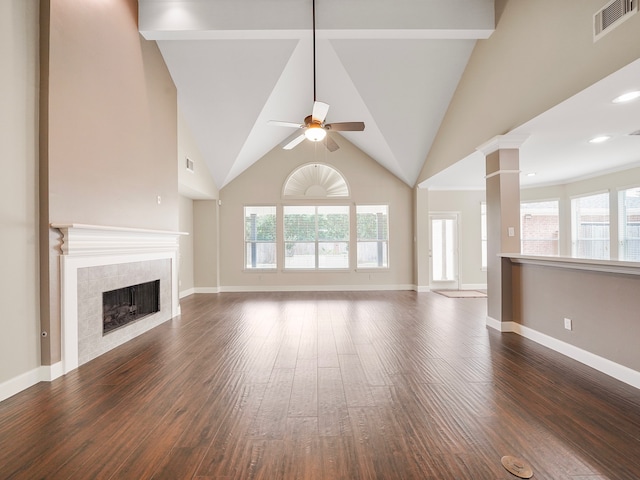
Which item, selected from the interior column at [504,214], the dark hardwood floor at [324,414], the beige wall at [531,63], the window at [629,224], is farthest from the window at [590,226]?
the dark hardwood floor at [324,414]

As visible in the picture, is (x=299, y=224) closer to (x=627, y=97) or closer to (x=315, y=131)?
(x=315, y=131)

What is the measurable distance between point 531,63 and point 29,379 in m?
5.44

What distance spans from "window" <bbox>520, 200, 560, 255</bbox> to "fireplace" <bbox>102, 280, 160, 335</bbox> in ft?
25.3

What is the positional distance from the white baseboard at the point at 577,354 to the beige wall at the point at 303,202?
3.75 m

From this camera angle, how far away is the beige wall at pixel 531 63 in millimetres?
2574

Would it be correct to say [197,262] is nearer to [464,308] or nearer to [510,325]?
[464,308]

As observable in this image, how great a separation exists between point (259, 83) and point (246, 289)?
4.58 meters

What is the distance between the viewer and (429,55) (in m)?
4.71

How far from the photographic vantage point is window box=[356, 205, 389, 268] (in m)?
7.91

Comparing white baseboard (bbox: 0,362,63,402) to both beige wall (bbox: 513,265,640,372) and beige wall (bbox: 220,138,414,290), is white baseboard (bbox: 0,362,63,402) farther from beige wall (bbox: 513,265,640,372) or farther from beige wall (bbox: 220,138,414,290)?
beige wall (bbox: 220,138,414,290)

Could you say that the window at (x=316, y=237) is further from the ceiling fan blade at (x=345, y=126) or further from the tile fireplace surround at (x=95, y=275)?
the ceiling fan blade at (x=345, y=126)

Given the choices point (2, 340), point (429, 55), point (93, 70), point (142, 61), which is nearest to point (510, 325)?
point (429, 55)

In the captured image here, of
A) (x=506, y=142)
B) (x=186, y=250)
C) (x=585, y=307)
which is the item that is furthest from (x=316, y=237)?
(x=585, y=307)

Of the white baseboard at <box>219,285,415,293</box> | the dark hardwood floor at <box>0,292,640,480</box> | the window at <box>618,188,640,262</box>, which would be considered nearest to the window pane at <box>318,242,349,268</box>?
the white baseboard at <box>219,285,415,293</box>
